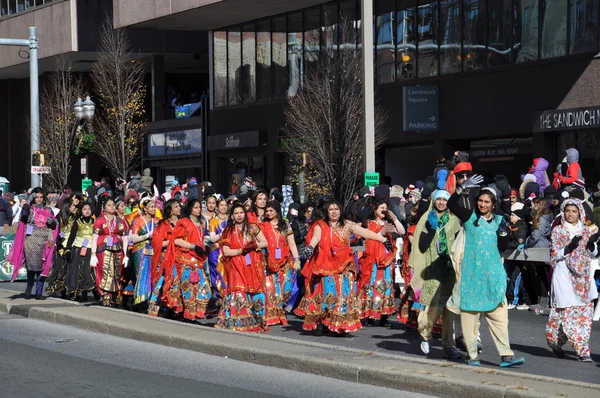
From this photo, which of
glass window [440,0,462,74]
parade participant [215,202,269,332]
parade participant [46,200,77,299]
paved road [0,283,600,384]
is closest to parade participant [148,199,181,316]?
paved road [0,283,600,384]

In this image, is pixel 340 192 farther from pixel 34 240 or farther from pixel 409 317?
pixel 409 317

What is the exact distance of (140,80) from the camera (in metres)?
44.2

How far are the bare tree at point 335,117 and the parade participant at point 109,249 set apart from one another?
32.2 ft

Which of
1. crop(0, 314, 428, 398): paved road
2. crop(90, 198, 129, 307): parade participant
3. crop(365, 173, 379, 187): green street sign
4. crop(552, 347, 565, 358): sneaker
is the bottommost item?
crop(0, 314, 428, 398): paved road

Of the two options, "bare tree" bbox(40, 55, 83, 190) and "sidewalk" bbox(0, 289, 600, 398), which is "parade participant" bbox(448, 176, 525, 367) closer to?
"sidewalk" bbox(0, 289, 600, 398)

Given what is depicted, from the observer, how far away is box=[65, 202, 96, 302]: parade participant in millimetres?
17656

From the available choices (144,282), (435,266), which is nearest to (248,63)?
(144,282)

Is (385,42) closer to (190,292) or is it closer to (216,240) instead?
(216,240)

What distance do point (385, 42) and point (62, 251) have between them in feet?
48.3

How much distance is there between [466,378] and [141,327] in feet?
17.6

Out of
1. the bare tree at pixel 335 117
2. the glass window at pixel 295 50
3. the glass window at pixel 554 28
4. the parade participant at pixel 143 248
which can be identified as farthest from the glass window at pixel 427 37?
the parade participant at pixel 143 248

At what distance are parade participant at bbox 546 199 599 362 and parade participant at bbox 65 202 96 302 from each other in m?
8.41

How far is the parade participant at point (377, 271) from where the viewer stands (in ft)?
46.0

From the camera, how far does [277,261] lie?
47.0ft
